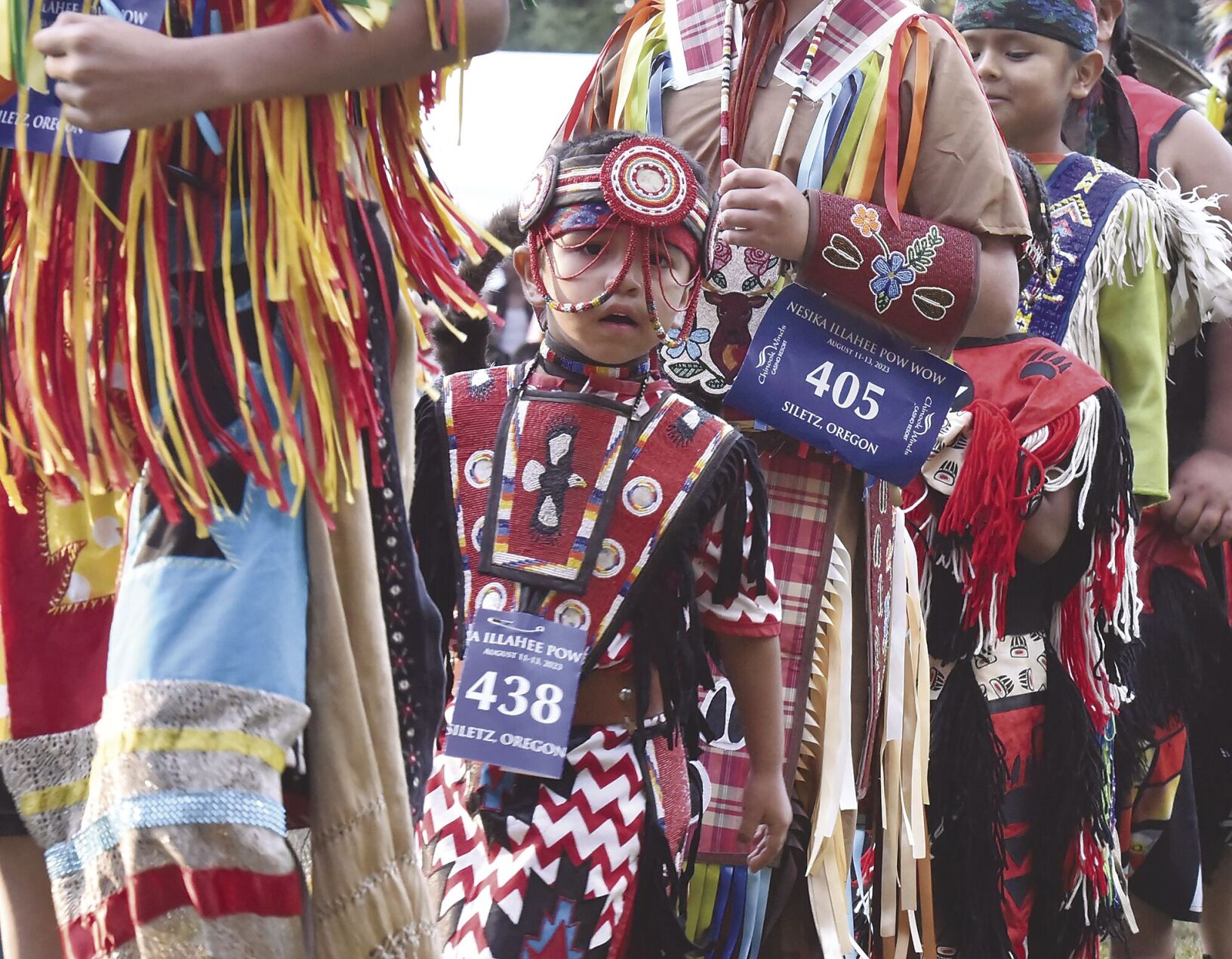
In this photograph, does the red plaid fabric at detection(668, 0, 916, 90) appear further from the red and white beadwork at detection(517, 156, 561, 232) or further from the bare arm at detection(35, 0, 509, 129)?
the bare arm at detection(35, 0, 509, 129)

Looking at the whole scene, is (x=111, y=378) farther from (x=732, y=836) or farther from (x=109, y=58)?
(x=732, y=836)

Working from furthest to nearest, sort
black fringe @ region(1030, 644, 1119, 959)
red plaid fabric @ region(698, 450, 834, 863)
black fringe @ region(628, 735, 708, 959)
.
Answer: black fringe @ region(1030, 644, 1119, 959) < red plaid fabric @ region(698, 450, 834, 863) < black fringe @ region(628, 735, 708, 959)

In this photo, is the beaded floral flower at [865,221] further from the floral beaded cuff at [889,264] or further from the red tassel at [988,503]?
the red tassel at [988,503]

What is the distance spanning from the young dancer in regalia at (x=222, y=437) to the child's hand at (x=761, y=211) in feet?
3.07

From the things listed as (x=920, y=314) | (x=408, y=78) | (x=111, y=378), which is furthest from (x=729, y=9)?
(x=111, y=378)

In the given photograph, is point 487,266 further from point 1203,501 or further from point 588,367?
point 1203,501

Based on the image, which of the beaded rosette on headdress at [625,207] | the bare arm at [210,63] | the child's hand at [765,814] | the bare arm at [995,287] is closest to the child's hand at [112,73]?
the bare arm at [210,63]

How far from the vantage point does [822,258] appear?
2.96 m

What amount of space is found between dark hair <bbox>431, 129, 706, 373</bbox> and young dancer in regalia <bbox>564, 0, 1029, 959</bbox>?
0.52 feet

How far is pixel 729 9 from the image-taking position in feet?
10.4

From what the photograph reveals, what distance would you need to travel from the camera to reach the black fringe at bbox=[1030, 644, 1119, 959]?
375 centimetres

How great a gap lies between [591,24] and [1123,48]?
32.4 feet

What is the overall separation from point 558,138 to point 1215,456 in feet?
5.98

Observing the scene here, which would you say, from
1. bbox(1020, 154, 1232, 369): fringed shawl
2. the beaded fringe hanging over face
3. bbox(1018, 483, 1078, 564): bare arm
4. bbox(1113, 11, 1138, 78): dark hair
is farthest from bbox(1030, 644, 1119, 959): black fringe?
the beaded fringe hanging over face
